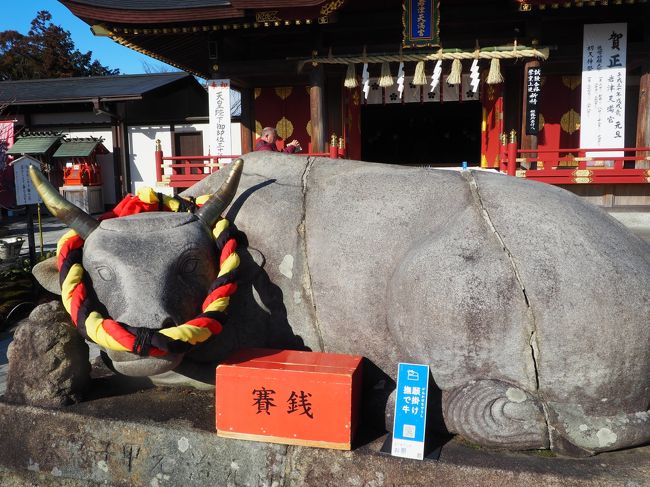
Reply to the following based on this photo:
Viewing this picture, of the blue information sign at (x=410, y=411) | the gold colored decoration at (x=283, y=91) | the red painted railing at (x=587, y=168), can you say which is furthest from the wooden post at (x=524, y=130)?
the blue information sign at (x=410, y=411)

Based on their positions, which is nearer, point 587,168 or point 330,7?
point 330,7

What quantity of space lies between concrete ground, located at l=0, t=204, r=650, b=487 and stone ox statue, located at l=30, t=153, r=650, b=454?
0.42 feet

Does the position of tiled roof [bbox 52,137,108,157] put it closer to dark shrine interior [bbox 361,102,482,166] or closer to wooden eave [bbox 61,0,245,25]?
wooden eave [bbox 61,0,245,25]

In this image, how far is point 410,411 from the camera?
2.06 metres

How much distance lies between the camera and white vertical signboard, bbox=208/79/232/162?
35.7 ft

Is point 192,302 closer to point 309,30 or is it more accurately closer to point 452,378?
point 452,378

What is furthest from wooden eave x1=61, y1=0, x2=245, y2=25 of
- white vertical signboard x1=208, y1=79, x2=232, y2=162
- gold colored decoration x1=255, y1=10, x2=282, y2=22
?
white vertical signboard x1=208, y1=79, x2=232, y2=162

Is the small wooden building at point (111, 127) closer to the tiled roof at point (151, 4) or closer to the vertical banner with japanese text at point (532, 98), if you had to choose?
the tiled roof at point (151, 4)

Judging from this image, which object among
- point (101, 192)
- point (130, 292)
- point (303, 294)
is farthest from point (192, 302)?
point (101, 192)

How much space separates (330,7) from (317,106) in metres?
1.90

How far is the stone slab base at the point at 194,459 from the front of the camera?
6.34 ft

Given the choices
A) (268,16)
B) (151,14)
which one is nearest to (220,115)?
(151,14)

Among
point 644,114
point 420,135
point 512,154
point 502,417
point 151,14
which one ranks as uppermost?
point 151,14

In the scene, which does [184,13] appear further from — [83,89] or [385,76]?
[83,89]
